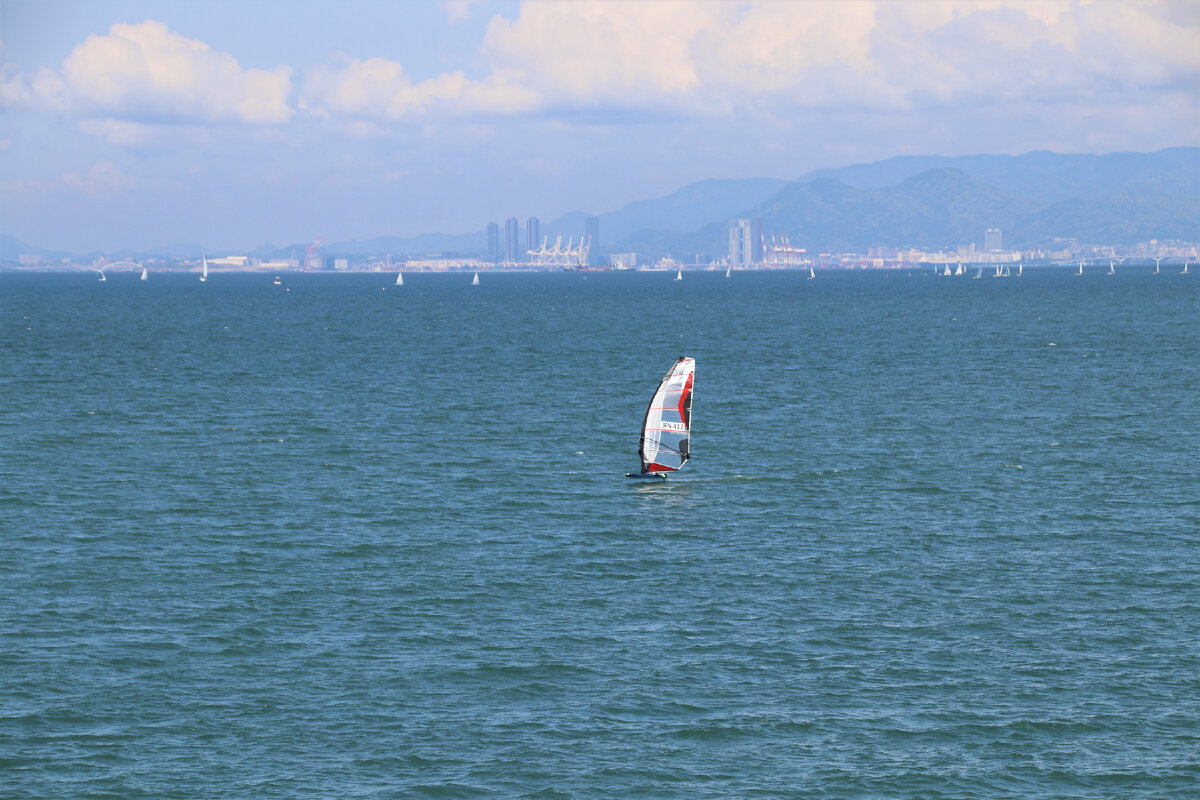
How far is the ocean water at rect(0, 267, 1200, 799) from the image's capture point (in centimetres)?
3744

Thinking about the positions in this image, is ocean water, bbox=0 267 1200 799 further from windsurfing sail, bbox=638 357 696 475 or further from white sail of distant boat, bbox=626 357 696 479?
windsurfing sail, bbox=638 357 696 475

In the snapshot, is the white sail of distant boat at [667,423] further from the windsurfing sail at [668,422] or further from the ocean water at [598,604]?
the ocean water at [598,604]

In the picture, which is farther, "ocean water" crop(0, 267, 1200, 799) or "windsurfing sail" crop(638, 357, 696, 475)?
"windsurfing sail" crop(638, 357, 696, 475)

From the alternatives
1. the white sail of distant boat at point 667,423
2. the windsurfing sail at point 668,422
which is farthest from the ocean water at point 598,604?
the windsurfing sail at point 668,422

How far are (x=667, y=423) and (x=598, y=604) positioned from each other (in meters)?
27.5

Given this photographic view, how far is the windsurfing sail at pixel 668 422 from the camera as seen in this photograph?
7731 cm

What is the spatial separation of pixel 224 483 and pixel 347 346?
99.1 meters

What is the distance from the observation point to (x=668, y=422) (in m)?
78.2

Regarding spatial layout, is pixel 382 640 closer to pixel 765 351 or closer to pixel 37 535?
pixel 37 535

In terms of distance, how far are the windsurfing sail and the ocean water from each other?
7.39ft

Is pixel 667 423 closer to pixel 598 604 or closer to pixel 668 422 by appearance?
pixel 668 422

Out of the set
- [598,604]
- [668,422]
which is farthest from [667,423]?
[598,604]

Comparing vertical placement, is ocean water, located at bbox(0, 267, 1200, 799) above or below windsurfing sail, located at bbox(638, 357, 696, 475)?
below

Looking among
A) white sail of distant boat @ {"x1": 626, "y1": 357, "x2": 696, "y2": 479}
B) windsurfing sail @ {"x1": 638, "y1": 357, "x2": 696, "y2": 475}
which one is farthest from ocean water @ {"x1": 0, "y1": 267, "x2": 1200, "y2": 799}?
windsurfing sail @ {"x1": 638, "y1": 357, "x2": 696, "y2": 475}
